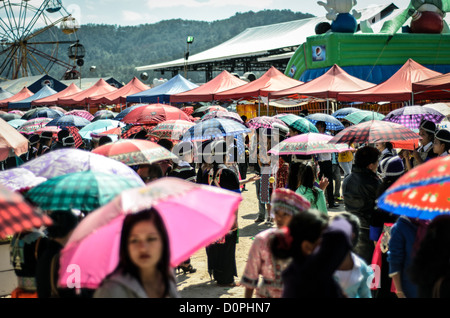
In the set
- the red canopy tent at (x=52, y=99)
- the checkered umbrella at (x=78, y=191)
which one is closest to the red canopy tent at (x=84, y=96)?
the red canopy tent at (x=52, y=99)

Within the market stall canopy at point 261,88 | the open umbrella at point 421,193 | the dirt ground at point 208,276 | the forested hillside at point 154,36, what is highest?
the forested hillside at point 154,36

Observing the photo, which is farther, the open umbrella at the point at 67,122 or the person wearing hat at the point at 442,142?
the open umbrella at the point at 67,122

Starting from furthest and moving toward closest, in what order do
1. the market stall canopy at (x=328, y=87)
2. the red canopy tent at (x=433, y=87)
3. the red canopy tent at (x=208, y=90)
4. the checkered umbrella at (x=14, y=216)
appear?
the red canopy tent at (x=208, y=90) < the market stall canopy at (x=328, y=87) < the red canopy tent at (x=433, y=87) < the checkered umbrella at (x=14, y=216)

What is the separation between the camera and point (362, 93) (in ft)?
41.4

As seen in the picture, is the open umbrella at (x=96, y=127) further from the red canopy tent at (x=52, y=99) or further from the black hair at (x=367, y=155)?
the red canopy tent at (x=52, y=99)

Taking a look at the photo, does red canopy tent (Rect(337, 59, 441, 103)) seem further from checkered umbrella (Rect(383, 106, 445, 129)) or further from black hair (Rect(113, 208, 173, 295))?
black hair (Rect(113, 208, 173, 295))

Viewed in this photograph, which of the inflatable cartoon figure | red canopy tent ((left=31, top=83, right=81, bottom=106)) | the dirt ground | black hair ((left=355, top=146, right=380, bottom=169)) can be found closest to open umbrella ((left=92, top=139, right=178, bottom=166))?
the dirt ground

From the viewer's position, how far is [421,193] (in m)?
2.96

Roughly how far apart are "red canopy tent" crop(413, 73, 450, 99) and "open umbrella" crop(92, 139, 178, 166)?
7149mm

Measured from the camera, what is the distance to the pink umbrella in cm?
226

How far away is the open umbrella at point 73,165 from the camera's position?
374cm

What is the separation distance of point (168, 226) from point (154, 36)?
197 meters

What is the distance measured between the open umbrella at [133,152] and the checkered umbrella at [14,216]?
306cm
